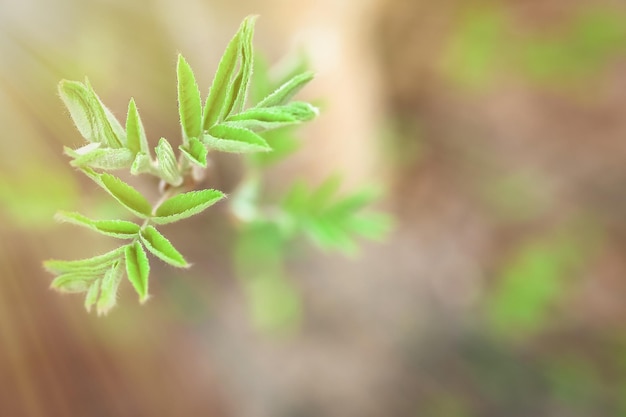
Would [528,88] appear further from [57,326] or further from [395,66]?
[57,326]

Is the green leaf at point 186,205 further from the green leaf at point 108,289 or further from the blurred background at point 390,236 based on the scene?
the blurred background at point 390,236

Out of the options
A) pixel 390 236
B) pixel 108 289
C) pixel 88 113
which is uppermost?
pixel 390 236

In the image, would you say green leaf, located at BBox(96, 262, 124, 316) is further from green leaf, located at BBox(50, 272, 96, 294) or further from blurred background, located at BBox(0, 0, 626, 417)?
blurred background, located at BBox(0, 0, 626, 417)

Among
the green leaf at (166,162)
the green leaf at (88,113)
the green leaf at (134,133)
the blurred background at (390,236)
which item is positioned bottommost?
the green leaf at (166,162)

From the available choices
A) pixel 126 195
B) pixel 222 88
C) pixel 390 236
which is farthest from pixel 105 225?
pixel 390 236

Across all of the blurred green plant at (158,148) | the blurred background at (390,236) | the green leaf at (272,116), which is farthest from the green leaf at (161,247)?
the blurred background at (390,236)

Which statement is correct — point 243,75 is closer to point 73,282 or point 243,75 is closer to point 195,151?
point 195,151
